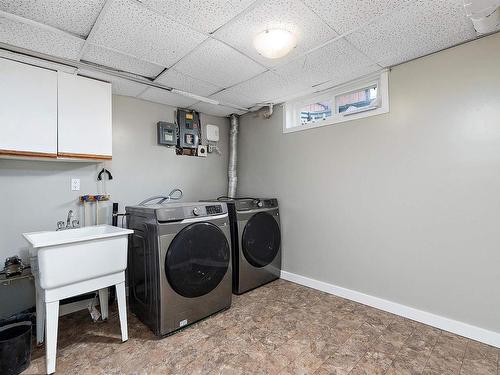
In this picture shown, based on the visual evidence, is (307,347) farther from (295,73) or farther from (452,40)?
(452,40)

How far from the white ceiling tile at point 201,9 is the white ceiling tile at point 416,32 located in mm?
878

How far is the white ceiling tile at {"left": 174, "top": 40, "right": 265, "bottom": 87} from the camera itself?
78.5 inches

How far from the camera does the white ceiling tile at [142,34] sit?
1565 millimetres

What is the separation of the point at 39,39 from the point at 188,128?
1.74 metres

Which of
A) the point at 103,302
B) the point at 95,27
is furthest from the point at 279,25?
the point at 103,302

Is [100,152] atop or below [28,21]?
below

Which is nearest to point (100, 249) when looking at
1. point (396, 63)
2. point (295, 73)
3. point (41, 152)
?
point (41, 152)

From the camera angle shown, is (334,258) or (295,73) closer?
(295,73)

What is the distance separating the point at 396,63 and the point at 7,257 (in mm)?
3822

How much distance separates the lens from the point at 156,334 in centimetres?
199

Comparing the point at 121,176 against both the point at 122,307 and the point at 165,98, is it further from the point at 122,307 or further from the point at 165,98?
the point at 122,307

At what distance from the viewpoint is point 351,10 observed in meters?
1.56

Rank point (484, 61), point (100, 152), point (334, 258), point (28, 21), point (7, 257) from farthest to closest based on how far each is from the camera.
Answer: point (334, 258) → point (100, 152) → point (7, 257) → point (484, 61) → point (28, 21)

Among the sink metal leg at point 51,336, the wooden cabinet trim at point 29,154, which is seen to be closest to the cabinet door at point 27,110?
the wooden cabinet trim at point 29,154
